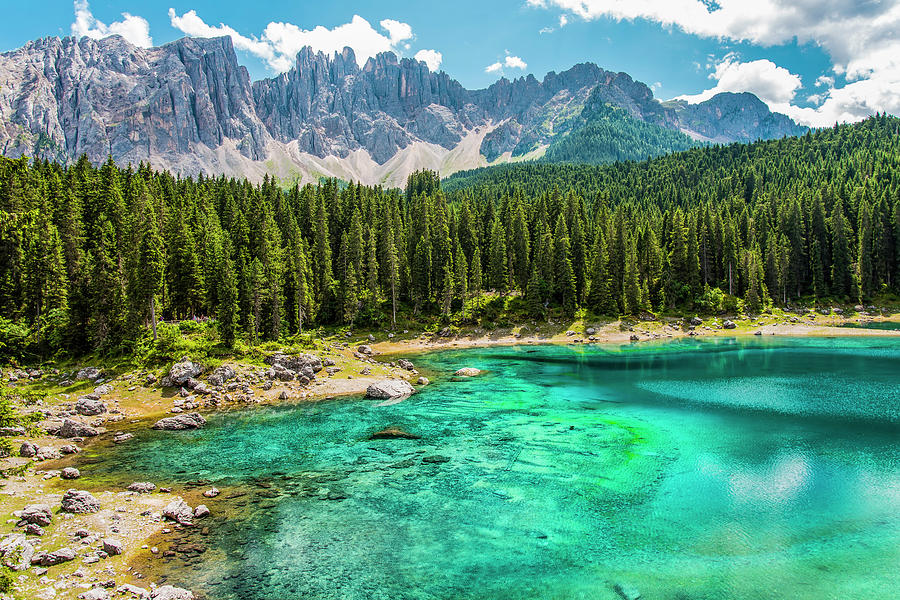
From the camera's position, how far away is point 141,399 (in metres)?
43.9

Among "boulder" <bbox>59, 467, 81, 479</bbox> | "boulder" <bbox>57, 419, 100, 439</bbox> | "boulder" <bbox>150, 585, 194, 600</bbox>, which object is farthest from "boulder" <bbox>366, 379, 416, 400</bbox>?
"boulder" <bbox>150, 585, 194, 600</bbox>

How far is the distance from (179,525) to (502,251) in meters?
85.5

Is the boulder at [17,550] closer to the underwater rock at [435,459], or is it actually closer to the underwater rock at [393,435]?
the underwater rock at [435,459]

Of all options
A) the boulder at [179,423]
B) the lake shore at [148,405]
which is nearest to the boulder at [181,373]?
the lake shore at [148,405]

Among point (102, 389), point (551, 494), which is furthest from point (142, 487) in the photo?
point (102, 389)

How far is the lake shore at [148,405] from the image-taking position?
1802 centimetres

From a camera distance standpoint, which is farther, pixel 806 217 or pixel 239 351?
pixel 806 217

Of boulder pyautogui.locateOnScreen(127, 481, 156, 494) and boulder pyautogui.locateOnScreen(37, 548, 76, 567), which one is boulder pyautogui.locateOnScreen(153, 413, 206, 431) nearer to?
boulder pyautogui.locateOnScreen(127, 481, 156, 494)

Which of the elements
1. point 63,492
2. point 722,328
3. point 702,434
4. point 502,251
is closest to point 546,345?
point 502,251

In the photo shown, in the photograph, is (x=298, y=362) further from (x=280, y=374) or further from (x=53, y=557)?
(x=53, y=557)

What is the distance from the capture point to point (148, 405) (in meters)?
43.1

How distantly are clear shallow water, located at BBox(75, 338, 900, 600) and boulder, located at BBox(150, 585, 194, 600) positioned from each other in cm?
64

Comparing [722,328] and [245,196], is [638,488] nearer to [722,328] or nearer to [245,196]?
[722,328]

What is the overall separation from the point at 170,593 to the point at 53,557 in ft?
18.0
